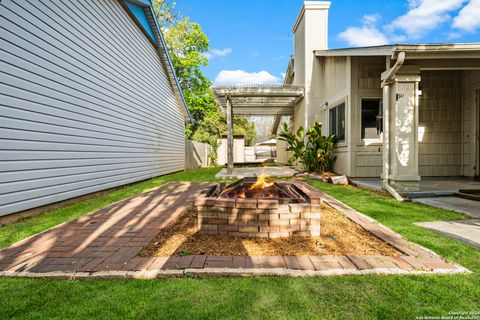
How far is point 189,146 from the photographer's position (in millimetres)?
16141

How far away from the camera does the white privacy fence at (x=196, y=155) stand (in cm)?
1576

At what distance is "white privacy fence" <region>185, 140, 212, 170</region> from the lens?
1576cm

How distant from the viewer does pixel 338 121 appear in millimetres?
8562

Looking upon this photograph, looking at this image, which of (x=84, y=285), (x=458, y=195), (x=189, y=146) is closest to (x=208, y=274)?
(x=84, y=285)

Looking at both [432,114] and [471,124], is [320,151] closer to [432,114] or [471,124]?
[432,114]

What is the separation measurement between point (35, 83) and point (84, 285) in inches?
156

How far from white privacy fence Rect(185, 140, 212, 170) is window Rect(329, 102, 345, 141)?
30.1ft

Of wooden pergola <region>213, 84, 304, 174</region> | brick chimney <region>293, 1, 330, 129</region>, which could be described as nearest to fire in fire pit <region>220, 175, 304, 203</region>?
wooden pergola <region>213, 84, 304, 174</region>

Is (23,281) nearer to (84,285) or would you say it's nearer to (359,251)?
(84,285)

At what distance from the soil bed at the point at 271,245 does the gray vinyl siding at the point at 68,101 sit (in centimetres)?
285

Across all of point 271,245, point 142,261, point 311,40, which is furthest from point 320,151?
point 142,261

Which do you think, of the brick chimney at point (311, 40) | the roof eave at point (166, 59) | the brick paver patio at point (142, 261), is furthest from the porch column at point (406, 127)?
the roof eave at point (166, 59)

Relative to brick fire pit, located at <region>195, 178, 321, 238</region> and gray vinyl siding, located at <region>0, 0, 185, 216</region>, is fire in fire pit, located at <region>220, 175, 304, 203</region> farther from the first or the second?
gray vinyl siding, located at <region>0, 0, 185, 216</region>

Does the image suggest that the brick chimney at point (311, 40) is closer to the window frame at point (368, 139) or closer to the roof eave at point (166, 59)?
the window frame at point (368, 139)
